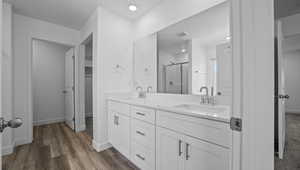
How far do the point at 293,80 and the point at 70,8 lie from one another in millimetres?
7409

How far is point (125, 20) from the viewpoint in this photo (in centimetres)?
258

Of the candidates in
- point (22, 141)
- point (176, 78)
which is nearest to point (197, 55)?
point (176, 78)

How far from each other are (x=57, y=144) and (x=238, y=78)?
3.00m

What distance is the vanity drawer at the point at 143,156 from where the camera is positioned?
1403 millimetres

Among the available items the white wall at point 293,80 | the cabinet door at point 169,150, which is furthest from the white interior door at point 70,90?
the white wall at point 293,80

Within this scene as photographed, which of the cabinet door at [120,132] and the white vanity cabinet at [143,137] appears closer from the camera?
the white vanity cabinet at [143,137]

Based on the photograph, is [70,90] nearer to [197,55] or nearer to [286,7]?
[197,55]

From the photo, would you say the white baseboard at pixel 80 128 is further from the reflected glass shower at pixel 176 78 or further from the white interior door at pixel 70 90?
the reflected glass shower at pixel 176 78

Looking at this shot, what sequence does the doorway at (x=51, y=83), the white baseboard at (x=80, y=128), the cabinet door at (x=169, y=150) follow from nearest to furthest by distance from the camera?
the cabinet door at (x=169, y=150) < the white baseboard at (x=80, y=128) < the doorway at (x=51, y=83)

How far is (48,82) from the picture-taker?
12.2ft

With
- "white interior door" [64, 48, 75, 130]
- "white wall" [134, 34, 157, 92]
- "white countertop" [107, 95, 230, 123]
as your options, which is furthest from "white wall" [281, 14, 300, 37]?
"white interior door" [64, 48, 75, 130]

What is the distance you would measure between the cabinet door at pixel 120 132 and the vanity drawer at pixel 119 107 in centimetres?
6

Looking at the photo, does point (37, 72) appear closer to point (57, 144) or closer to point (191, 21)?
point (57, 144)

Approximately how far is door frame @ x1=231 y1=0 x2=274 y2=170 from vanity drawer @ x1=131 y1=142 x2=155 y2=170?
3.26ft
